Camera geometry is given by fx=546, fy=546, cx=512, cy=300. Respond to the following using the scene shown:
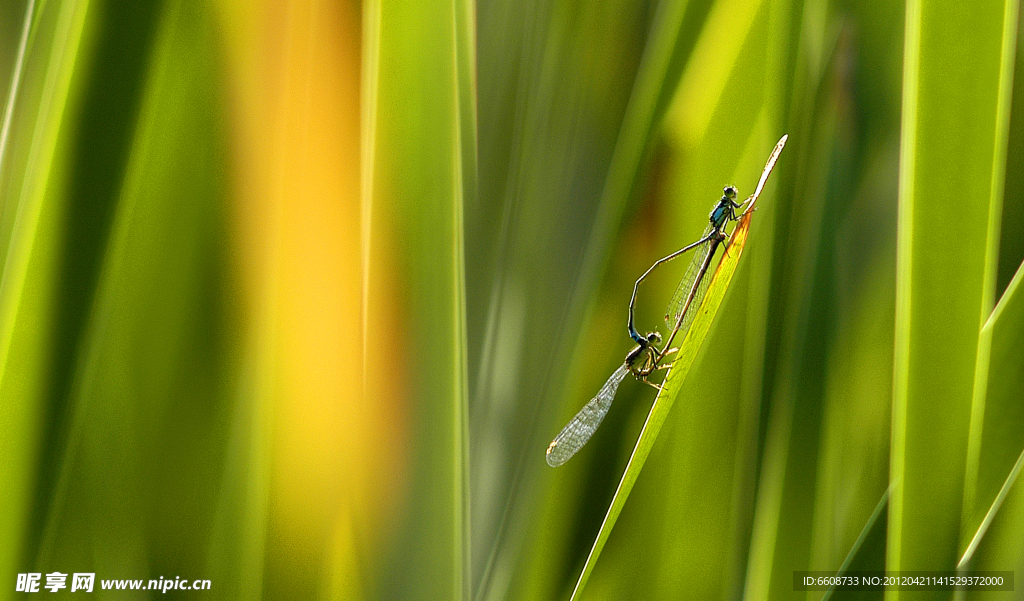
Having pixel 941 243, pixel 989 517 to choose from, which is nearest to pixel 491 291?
pixel 941 243

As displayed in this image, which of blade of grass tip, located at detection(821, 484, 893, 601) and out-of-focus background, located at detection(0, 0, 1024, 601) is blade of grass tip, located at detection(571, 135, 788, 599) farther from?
blade of grass tip, located at detection(821, 484, 893, 601)

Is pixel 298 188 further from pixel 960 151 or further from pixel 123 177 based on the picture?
pixel 960 151

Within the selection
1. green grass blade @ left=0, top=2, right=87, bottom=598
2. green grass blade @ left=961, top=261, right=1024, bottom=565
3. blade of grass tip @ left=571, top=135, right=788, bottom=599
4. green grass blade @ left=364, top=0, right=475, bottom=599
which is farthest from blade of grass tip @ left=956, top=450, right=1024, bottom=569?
green grass blade @ left=0, top=2, right=87, bottom=598

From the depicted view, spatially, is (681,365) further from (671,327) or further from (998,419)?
(998,419)

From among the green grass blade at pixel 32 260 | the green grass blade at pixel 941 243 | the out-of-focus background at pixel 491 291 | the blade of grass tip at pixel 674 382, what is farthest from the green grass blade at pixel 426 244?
the green grass blade at pixel 941 243

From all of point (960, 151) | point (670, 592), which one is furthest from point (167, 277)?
point (960, 151)

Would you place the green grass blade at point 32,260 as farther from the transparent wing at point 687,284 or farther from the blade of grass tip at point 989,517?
the blade of grass tip at point 989,517
